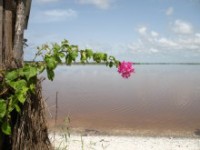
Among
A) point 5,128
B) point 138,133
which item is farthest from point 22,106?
point 138,133

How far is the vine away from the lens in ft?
13.5

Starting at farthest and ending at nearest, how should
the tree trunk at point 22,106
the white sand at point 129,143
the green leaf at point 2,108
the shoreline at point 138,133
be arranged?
the shoreline at point 138,133, the white sand at point 129,143, the tree trunk at point 22,106, the green leaf at point 2,108

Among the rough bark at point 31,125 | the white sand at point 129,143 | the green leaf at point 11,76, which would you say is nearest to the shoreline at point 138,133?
the white sand at point 129,143

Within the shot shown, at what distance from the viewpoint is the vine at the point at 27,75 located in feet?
13.5

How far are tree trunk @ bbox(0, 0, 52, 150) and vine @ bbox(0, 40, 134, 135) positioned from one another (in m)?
0.14

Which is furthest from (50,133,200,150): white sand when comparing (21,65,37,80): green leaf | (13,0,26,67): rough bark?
(21,65,37,80): green leaf

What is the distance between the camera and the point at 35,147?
4711mm

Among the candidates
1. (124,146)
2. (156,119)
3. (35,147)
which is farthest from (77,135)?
(35,147)

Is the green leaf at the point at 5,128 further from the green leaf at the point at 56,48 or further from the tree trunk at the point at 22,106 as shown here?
the green leaf at the point at 56,48

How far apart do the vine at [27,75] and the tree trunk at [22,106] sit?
136 millimetres

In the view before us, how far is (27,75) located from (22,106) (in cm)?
55

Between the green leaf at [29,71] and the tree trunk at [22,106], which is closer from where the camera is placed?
the green leaf at [29,71]

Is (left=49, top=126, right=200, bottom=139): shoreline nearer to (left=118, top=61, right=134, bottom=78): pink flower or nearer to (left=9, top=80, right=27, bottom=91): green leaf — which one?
(left=118, top=61, right=134, bottom=78): pink flower

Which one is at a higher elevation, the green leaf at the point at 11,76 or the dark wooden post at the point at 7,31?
the dark wooden post at the point at 7,31
